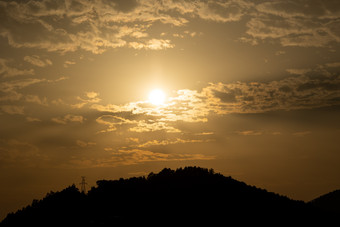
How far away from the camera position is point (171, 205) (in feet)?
492

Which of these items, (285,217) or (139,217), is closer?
(139,217)

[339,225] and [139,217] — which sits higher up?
[139,217]

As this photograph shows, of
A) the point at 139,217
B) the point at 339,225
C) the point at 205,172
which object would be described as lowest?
the point at 339,225

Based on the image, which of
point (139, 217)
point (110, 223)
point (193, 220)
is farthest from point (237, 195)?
point (110, 223)

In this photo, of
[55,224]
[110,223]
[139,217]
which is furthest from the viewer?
[55,224]

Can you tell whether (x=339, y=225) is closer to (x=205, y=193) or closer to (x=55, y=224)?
(x=205, y=193)

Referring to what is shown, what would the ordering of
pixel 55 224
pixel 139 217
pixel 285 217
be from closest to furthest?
1. pixel 139 217
2. pixel 55 224
3. pixel 285 217

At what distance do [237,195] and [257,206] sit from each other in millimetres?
9621

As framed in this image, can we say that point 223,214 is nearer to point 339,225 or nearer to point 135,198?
point 135,198

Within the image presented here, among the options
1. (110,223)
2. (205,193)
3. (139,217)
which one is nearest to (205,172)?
(205,193)

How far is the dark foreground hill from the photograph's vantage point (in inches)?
5487

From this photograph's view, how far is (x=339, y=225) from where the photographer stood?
16300cm

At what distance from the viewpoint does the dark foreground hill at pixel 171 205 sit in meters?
139

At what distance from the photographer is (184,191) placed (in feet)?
543
